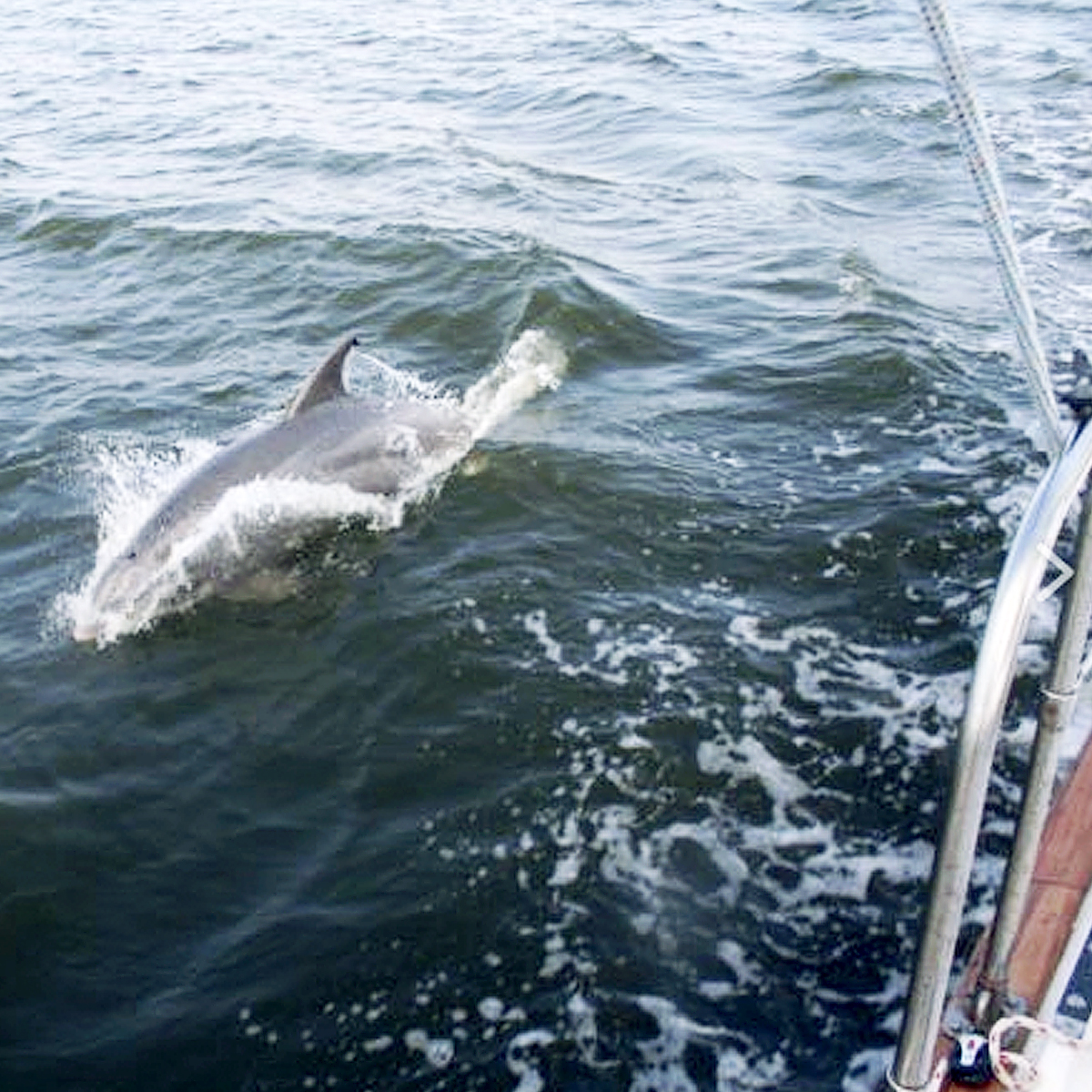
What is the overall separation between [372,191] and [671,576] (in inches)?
411

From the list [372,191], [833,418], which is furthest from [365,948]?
[372,191]

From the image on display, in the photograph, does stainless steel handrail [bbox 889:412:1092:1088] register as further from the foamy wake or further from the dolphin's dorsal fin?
the dolphin's dorsal fin

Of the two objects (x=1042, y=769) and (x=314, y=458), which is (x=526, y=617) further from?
(x=1042, y=769)

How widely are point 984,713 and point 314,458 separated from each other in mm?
7670

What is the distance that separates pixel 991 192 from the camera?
371 centimetres

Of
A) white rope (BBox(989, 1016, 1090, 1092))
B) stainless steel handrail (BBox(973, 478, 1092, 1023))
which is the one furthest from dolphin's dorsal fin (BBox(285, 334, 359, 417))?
white rope (BBox(989, 1016, 1090, 1092))

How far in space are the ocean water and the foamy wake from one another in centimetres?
6

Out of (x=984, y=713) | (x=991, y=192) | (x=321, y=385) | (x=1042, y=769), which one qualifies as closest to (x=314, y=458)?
(x=321, y=385)

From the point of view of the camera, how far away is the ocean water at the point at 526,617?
20.2 feet

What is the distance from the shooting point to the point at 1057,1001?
451cm

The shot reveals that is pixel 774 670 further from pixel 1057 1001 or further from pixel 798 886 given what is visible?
pixel 1057 1001

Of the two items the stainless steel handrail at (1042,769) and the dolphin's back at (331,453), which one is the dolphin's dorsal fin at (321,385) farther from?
the stainless steel handrail at (1042,769)

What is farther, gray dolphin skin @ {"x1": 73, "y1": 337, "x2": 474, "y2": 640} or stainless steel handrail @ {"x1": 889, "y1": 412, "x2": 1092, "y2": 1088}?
gray dolphin skin @ {"x1": 73, "y1": 337, "x2": 474, "y2": 640}

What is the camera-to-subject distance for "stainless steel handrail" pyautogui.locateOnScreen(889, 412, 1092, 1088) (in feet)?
10.0
